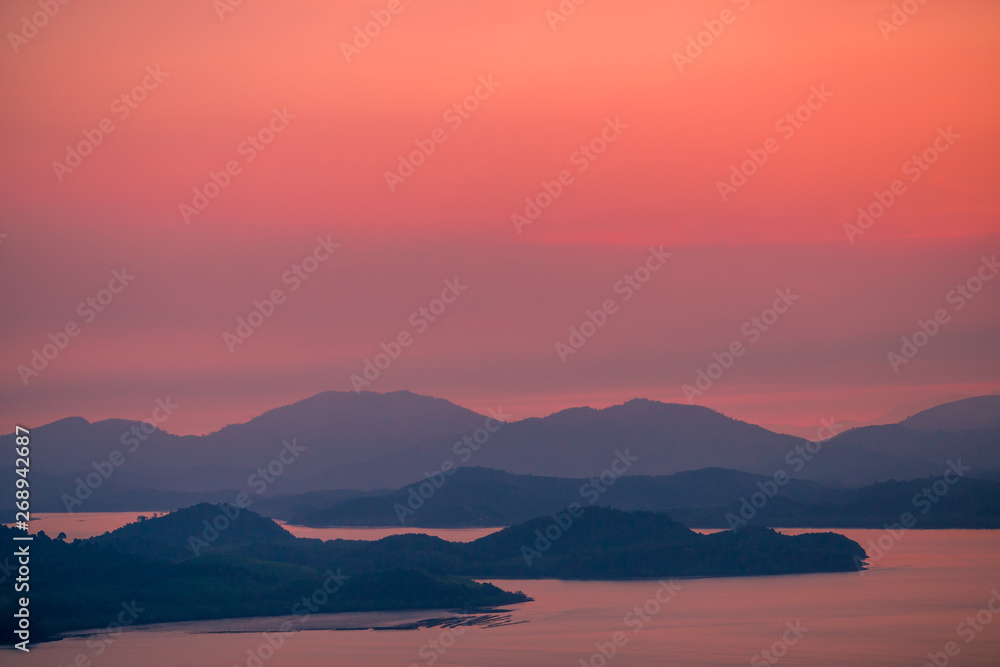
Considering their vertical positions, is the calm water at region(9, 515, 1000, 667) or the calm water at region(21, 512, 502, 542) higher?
the calm water at region(21, 512, 502, 542)

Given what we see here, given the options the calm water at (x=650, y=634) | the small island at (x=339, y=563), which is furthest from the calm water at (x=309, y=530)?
the calm water at (x=650, y=634)

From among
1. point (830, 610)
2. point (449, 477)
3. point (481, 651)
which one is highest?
point (449, 477)

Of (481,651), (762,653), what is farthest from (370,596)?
(762,653)

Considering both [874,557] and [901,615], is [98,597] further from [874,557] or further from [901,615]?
[874,557]

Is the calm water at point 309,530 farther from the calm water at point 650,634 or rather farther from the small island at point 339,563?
the calm water at point 650,634

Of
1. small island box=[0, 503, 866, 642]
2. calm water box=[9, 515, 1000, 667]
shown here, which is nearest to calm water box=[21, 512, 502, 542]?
small island box=[0, 503, 866, 642]

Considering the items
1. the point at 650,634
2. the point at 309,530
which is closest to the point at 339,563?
the point at 650,634

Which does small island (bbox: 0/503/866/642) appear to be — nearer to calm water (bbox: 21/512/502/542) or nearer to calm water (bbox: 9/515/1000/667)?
calm water (bbox: 9/515/1000/667)

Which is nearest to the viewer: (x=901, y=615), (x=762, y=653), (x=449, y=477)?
(x=762, y=653)
